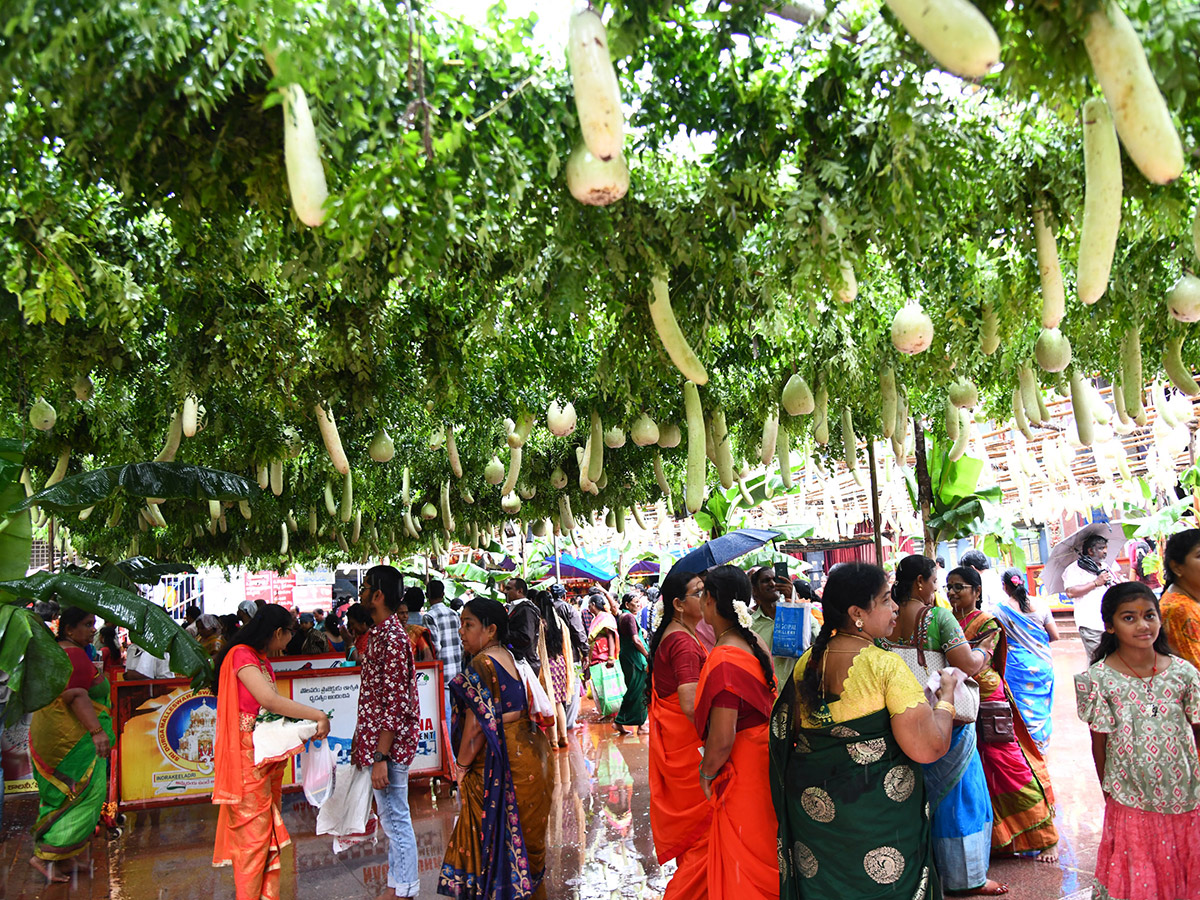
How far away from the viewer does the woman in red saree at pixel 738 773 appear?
3980 mm

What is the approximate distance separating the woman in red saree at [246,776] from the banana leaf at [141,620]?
0.59 metres

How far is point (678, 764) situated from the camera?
480cm

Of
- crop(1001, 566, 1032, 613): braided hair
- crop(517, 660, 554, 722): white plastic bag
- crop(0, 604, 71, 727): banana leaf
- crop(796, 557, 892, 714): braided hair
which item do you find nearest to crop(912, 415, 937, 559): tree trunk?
crop(1001, 566, 1032, 613): braided hair

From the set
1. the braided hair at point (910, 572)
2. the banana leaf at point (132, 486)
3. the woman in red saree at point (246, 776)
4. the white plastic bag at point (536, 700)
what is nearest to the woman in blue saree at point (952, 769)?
the braided hair at point (910, 572)

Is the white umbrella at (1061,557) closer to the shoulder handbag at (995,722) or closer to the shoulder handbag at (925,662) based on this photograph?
the shoulder handbag at (995,722)

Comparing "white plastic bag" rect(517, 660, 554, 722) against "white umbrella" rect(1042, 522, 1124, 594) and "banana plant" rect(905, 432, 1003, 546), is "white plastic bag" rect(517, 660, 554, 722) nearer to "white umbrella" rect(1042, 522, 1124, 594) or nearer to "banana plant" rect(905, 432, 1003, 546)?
"white umbrella" rect(1042, 522, 1124, 594)

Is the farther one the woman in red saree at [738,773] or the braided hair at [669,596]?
the braided hair at [669,596]

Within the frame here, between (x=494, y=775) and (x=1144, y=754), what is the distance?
318cm

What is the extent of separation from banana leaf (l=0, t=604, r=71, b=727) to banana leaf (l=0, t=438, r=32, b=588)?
3.63ft

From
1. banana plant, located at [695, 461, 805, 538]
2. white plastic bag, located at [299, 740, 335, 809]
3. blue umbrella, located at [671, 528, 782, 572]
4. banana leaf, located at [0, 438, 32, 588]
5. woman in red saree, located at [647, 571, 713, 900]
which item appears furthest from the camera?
banana plant, located at [695, 461, 805, 538]

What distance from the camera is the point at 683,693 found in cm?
478

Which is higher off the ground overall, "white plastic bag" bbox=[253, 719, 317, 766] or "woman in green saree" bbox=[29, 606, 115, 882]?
"white plastic bag" bbox=[253, 719, 317, 766]

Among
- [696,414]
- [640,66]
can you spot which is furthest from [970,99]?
[696,414]

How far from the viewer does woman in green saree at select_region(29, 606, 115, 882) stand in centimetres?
665
